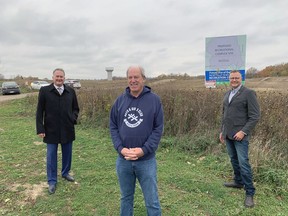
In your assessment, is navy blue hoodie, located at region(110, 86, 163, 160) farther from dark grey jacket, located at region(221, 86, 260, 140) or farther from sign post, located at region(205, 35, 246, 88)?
sign post, located at region(205, 35, 246, 88)

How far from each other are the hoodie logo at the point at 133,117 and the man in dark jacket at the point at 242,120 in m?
1.80

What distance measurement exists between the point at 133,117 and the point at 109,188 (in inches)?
85.5

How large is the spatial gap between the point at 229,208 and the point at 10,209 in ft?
10.2

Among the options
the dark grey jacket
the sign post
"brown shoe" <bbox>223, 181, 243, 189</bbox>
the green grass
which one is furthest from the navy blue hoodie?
the sign post

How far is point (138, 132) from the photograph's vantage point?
2879 millimetres

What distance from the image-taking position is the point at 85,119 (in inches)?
420

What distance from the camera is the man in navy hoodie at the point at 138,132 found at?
2.88 m

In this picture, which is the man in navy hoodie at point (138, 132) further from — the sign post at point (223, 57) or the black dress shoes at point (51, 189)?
the sign post at point (223, 57)

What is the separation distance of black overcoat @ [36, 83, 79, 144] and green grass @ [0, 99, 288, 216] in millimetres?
884

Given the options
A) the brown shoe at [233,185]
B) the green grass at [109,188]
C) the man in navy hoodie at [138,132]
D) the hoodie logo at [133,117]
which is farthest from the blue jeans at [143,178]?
the brown shoe at [233,185]

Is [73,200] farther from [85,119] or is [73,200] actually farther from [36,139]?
[85,119]

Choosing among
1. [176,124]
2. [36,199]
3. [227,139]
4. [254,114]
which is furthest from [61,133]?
[176,124]

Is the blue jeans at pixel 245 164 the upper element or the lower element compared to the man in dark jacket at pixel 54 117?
lower

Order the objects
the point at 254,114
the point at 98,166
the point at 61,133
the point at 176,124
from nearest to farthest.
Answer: the point at 254,114 → the point at 61,133 → the point at 98,166 → the point at 176,124
